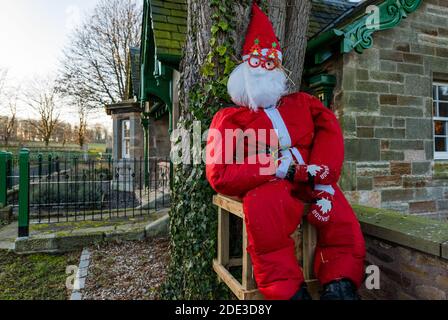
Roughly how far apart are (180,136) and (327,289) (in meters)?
1.70

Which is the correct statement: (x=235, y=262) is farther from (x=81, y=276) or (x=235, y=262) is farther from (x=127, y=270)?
(x=81, y=276)

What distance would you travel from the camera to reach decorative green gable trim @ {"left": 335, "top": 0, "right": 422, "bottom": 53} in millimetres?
4164

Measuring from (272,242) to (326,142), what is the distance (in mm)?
740

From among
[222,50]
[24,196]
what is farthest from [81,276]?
[222,50]

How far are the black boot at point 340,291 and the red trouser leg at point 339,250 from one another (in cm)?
3

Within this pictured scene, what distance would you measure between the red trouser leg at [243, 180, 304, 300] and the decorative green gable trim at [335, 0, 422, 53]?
3.36 meters

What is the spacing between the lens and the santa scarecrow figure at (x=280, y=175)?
1.59 m

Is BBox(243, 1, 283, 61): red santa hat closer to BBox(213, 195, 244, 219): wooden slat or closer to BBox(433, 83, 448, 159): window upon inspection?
BBox(213, 195, 244, 219): wooden slat

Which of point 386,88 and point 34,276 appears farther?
point 386,88

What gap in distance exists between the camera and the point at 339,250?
1.71 meters

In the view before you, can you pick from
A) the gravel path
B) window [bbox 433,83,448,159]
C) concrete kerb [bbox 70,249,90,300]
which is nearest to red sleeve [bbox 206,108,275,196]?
the gravel path

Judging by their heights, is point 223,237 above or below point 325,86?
below

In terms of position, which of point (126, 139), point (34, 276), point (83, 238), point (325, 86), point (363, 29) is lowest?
point (34, 276)

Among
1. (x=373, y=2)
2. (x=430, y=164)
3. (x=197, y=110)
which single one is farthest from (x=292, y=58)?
(x=430, y=164)
